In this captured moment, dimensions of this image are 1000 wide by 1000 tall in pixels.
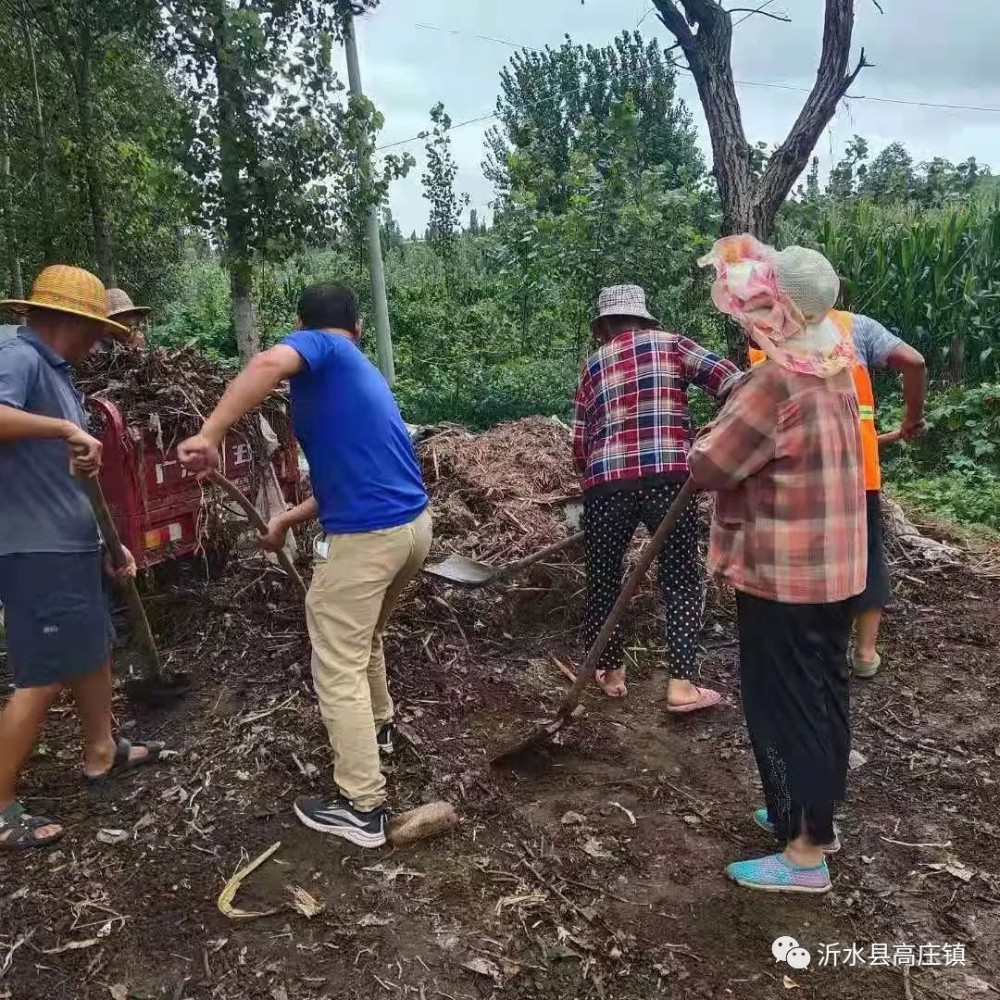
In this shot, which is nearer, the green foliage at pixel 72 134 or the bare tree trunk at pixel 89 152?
the bare tree trunk at pixel 89 152

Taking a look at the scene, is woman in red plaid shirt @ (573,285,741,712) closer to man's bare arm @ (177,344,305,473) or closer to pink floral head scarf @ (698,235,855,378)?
pink floral head scarf @ (698,235,855,378)

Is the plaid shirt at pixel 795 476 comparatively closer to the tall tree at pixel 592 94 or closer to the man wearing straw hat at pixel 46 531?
the man wearing straw hat at pixel 46 531

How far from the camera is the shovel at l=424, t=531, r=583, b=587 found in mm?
4441

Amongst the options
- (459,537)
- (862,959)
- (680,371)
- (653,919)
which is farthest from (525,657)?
(862,959)

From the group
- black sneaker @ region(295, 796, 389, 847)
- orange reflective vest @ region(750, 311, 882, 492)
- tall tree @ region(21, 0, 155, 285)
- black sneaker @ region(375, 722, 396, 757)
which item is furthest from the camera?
tall tree @ region(21, 0, 155, 285)

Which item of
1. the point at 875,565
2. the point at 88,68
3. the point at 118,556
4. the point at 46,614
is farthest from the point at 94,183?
the point at 875,565

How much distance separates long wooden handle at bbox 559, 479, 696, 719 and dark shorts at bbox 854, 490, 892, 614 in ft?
3.33

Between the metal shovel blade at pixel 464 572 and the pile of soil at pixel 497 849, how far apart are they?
0.91 feet

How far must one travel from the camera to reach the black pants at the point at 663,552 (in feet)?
12.0

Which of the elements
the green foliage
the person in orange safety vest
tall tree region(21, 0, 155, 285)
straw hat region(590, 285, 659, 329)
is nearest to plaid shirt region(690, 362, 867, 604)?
the person in orange safety vest

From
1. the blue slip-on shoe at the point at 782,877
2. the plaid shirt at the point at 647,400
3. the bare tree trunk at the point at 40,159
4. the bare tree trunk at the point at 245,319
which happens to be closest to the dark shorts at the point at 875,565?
the plaid shirt at the point at 647,400

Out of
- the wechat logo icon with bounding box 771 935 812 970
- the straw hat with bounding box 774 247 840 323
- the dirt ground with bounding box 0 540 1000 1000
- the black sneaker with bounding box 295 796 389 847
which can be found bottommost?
the wechat logo icon with bounding box 771 935 812 970

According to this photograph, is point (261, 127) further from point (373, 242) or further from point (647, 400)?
point (647, 400)

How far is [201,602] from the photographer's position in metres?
4.59
